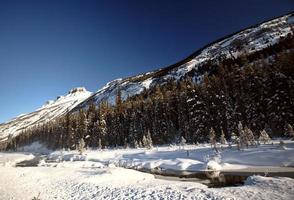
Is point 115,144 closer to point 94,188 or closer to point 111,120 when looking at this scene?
point 111,120

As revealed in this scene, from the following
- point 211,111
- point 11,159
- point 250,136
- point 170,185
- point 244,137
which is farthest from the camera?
point 11,159

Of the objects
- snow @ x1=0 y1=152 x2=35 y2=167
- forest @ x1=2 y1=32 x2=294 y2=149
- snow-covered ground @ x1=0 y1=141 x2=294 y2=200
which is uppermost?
forest @ x1=2 y1=32 x2=294 y2=149

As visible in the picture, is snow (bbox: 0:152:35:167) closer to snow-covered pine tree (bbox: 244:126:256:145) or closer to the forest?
the forest

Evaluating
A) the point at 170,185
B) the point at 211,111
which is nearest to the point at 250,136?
the point at 170,185

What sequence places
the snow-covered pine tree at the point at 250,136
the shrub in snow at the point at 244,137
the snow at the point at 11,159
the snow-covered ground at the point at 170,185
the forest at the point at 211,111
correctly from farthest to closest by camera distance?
the snow at the point at 11,159 → the forest at the point at 211,111 → the snow-covered pine tree at the point at 250,136 → the shrub in snow at the point at 244,137 → the snow-covered ground at the point at 170,185

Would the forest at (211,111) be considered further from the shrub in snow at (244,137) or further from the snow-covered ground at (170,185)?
the snow-covered ground at (170,185)

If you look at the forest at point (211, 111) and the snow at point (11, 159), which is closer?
the forest at point (211, 111)

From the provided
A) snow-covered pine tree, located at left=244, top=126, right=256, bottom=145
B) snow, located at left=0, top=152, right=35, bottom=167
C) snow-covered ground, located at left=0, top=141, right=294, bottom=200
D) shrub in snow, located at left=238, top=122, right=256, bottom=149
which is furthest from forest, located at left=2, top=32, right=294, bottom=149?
snow, located at left=0, top=152, right=35, bottom=167

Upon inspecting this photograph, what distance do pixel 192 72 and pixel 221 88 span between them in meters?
65.8

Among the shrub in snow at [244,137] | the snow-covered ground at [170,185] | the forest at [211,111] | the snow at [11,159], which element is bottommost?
the snow at [11,159]

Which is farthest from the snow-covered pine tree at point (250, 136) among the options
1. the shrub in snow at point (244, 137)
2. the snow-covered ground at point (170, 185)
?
the snow-covered ground at point (170, 185)

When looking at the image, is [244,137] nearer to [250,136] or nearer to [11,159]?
[250,136]

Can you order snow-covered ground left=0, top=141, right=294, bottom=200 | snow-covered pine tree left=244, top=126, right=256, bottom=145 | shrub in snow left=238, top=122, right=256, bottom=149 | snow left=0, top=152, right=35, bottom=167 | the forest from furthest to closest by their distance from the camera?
snow left=0, top=152, right=35, bottom=167 → the forest → snow-covered pine tree left=244, top=126, right=256, bottom=145 → shrub in snow left=238, top=122, right=256, bottom=149 → snow-covered ground left=0, top=141, right=294, bottom=200

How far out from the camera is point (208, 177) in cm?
2431
